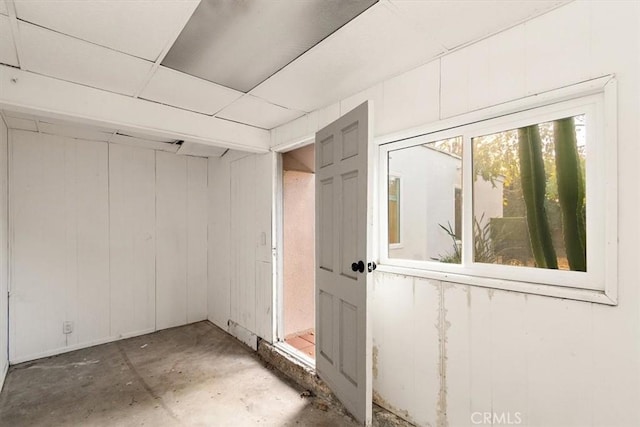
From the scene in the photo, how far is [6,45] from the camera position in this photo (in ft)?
5.22

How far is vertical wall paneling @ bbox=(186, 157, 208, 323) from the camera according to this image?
407 cm

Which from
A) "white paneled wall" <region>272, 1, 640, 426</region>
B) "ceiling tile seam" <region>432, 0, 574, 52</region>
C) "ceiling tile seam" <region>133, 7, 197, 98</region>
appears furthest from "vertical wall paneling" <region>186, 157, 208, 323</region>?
"ceiling tile seam" <region>432, 0, 574, 52</region>

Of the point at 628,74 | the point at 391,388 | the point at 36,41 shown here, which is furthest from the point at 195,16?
the point at 391,388

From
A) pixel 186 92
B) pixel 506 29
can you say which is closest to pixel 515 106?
pixel 506 29

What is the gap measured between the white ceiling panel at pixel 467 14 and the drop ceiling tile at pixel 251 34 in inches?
9.2

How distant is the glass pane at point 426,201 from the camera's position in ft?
5.95

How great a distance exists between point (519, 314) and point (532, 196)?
0.59 m

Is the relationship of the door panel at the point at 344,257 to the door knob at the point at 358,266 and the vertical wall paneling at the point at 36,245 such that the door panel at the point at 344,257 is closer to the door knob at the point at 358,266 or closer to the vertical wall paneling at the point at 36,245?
the door knob at the point at 358,266

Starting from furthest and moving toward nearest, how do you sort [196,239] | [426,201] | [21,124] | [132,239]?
1. [196,239]
2. [132,239]
3. [21,124]
4. [426,201]

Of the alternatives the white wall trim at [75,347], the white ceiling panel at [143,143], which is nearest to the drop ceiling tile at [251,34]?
the white ceiling panel at [143,143]

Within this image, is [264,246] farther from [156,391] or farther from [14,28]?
[14,28]

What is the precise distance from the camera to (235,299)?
11.8 ft

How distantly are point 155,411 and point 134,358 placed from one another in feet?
3.53

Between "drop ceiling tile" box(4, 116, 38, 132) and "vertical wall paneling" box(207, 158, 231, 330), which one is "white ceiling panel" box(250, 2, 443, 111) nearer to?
"vertical wall paneling" box(207, 158, 231, 330)
